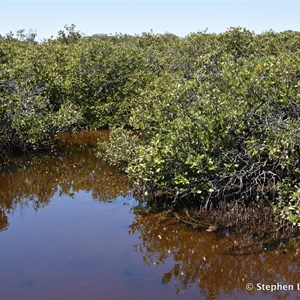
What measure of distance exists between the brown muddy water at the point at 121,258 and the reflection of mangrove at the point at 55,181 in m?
0.10

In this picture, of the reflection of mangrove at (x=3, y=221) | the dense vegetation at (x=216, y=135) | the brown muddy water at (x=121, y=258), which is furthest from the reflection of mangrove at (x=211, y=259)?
the reflection of mangrove at (x=3, y=221)

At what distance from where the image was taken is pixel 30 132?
1609 centimetres

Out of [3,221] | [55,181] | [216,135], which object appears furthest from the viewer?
[55,181]

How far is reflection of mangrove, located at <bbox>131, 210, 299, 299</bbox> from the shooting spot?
315 inches

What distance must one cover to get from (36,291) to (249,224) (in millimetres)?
4912

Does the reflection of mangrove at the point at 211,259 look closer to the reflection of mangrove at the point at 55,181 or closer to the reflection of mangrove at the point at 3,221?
the reflection of mangrove at the point at 3,221

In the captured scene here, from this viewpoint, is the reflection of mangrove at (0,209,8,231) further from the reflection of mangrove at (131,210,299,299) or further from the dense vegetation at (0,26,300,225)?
the dense vegetation at (0,26,300,225)

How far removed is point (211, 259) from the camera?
8852mm

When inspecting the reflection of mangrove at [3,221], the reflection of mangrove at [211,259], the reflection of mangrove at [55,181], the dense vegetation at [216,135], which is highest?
the dense vegetation at [216,135]

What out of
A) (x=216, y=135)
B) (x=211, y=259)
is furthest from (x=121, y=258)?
(x=216, y=135)

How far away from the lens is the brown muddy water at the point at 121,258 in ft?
25.2

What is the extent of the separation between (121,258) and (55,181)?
6.40m

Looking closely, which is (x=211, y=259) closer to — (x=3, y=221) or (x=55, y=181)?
(x=3, y=221)

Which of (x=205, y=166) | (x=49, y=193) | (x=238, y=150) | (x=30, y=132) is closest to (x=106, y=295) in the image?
(x=205, y=166)
